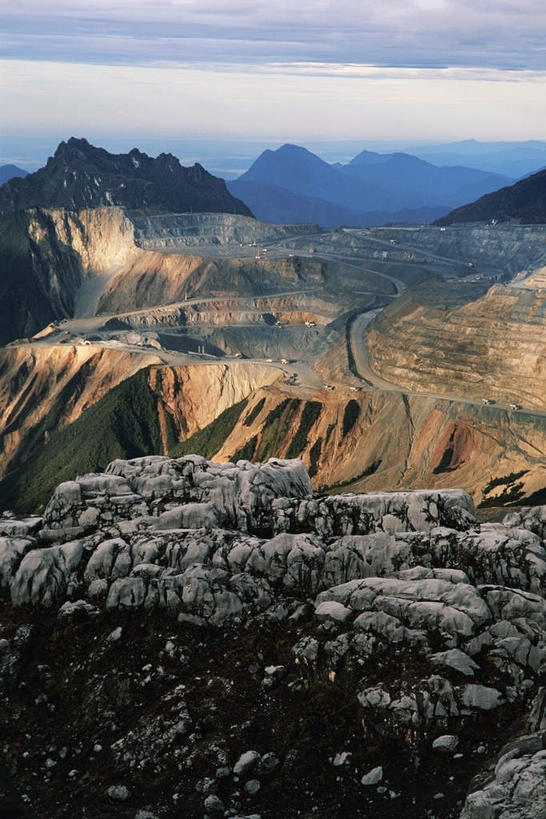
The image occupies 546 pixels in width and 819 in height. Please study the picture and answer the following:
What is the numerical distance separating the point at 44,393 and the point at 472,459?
95751mm

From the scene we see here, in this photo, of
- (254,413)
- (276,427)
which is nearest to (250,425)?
(254,413)

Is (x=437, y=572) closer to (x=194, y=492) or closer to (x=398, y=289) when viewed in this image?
(x=194, y=492)

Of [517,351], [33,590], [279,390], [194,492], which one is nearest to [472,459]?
[517,351]

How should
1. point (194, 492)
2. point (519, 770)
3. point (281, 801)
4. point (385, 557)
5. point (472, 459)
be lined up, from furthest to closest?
point (472, 459) < point (194, 492) < point (385, 557) < point (281, 801) < point (519, 770)

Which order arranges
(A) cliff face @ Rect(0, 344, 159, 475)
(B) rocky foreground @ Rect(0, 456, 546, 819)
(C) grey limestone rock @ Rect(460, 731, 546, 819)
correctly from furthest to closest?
(A) cliff face @ Rect(0, 344, 159, 475)
(B) rocky foreground @ Rect(0, 456, 546, 819)
(C) grey limestone rock @ Rect(460, 731, 546, 819)

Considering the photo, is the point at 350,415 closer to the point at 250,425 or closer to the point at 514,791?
the point at 250,425

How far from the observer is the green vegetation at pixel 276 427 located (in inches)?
4670

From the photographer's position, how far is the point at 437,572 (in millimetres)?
36688

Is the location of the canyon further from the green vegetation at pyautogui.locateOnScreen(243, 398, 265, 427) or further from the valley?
the green vegetation at pyautogui.locateOnScreen(243, 398, 265, 427)

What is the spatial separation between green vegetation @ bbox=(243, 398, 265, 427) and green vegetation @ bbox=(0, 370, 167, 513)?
2229cm

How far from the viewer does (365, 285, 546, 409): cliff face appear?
114 meters

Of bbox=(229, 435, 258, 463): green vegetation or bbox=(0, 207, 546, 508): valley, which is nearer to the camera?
bbox=(0, 207, 546, 508): valley

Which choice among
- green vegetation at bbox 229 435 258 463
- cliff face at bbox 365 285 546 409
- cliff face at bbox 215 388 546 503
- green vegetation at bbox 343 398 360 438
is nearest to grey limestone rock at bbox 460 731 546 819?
cliff face at bbox 215 388 546 503

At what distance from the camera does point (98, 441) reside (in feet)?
467
